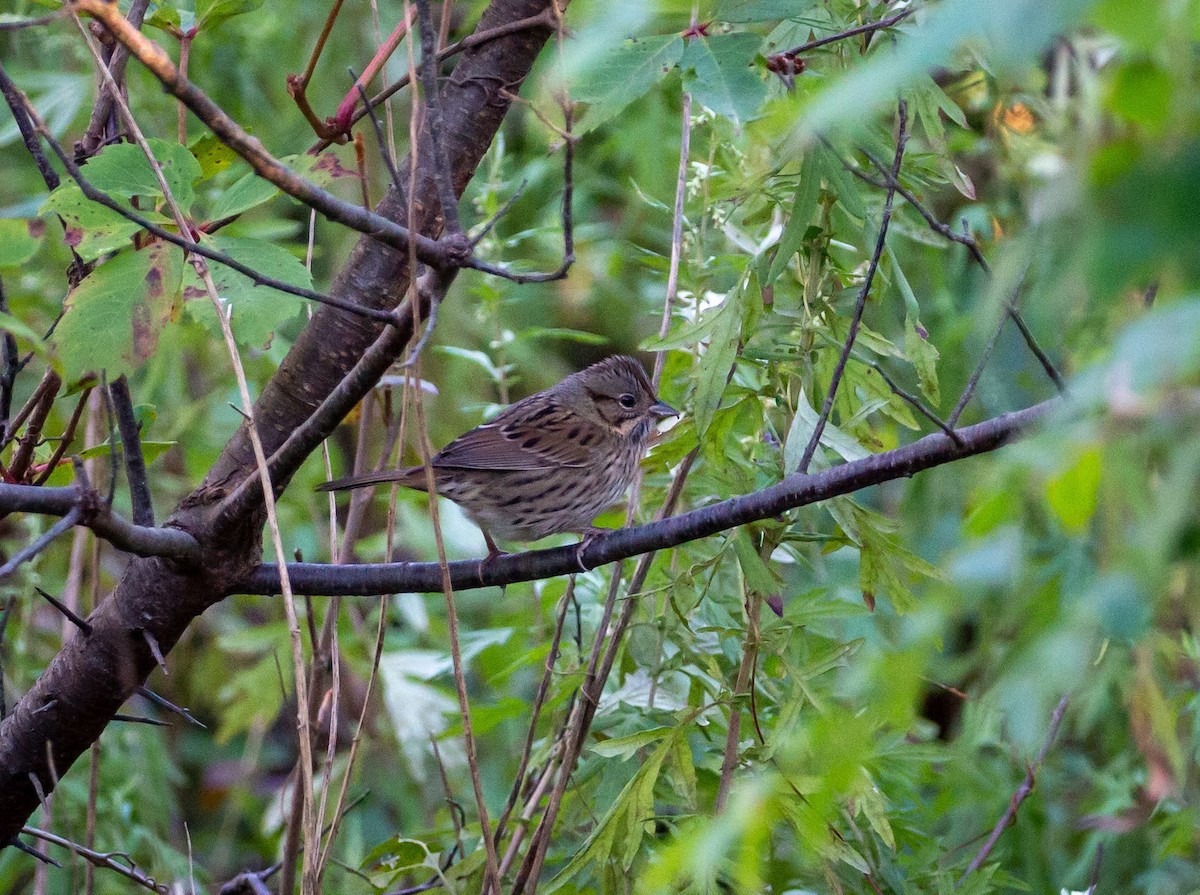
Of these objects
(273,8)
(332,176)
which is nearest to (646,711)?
(332,176)

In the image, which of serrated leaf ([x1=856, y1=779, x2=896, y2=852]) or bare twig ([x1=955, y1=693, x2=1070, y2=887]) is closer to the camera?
serrated leaf ([x1=856, y1=779, x2=896, y2=852])

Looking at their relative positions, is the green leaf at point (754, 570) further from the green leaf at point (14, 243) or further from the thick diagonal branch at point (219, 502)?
the green leaf at point (14, 243)

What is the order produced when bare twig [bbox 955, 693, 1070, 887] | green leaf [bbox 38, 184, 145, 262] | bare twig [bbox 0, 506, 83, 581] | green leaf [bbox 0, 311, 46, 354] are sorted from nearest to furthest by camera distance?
green leaf [bbox 0, 311, 46, 354] → bare twig [bbox 0, 506, 83, 581] → green leaf [bbox 38, 184, 145, 262] → bare twig [bbox 955, 693, 1070, 887]

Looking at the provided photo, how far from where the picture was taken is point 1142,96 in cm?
77

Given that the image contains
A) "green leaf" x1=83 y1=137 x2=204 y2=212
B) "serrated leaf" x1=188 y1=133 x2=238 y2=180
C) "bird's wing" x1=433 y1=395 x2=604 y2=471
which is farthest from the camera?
"bird's wing" x1=433 y1=395 x2=604 y2=471

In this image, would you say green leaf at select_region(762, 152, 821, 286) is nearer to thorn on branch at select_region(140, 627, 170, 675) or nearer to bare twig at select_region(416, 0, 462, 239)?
bare twig at select_region(416, 0, 462, 239)

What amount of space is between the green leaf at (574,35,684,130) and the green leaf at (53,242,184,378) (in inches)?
28.1

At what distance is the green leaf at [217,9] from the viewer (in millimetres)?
2188

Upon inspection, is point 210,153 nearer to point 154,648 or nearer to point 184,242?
point 184,242

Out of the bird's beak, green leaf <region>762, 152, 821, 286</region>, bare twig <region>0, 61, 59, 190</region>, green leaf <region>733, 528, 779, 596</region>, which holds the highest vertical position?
bare twig <region>0, 61, 59, 190</region>

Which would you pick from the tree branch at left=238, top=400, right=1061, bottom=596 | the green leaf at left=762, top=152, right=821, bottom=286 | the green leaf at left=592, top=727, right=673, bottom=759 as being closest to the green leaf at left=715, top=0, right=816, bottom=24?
the green leaf at left=762, top=152, right=821, bottom=286

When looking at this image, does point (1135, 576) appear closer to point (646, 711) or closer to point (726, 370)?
point (726, 370)

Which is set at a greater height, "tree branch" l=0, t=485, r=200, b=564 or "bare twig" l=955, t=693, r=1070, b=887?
"tree branch" l=0, t=485, r=200, b=564

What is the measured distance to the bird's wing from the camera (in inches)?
142
